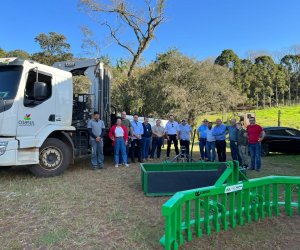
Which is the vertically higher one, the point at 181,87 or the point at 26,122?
the point at 181,87

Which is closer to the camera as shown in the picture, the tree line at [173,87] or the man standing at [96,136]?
the man standing at [96,136]

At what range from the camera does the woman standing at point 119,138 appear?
10664 millimetres

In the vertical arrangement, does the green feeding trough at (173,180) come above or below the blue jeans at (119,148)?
below

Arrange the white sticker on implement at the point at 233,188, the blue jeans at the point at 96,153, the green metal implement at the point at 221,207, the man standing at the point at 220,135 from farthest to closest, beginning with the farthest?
1. the man standing at the point at 220,135
2. the blue jeans at the point at 96,153
3. the white sticker on implement at the point at 233,188
4. the green metal implement at the point at 221,207

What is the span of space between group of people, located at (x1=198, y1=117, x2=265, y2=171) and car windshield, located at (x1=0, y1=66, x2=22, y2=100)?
6441 millimetres

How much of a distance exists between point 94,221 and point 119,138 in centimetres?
536

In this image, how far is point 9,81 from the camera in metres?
8.21

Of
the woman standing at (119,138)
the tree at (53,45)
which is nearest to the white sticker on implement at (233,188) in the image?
the woman standing at (119,138)

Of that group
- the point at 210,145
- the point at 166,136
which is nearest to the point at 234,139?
the point at 210,145

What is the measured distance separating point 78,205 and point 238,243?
307 centimetres

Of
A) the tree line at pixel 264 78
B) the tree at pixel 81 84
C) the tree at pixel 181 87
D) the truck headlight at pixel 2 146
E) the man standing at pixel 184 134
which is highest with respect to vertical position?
the tree line at pixel 264 78

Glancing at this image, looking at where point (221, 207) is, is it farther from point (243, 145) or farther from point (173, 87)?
point (173, 87)

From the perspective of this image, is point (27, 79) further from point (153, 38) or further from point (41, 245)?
point (153, 38)

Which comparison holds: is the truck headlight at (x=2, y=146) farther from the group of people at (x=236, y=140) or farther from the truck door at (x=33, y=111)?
the group of people at (x=236, y=140)
